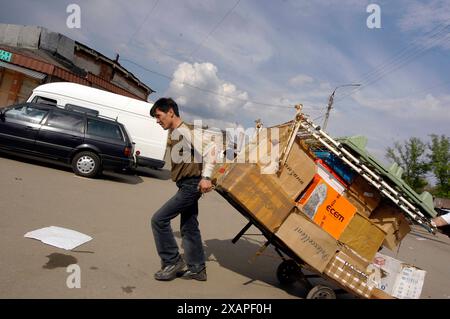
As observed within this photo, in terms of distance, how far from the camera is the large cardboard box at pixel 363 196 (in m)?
4.41

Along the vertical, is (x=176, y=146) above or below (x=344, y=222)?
above

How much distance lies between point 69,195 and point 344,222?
531 centimetres

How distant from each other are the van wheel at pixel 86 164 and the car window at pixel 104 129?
2.02 ft

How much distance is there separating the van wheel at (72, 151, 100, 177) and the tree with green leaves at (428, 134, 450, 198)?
34.8 m

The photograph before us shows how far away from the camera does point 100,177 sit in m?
10.5

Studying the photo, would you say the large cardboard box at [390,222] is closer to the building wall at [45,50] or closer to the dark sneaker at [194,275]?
the dark sneaker at [194,275]

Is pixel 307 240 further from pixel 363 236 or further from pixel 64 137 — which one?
pixel 64 137

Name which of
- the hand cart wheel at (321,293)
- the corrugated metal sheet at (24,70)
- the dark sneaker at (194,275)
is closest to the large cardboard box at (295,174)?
the hand cart wheel at (321,293)

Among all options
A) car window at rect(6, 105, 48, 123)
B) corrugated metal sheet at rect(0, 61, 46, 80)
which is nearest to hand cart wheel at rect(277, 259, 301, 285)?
car window at rect(6, 105, 48, 123)

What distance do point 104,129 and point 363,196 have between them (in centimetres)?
771

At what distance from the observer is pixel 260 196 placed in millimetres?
4051
